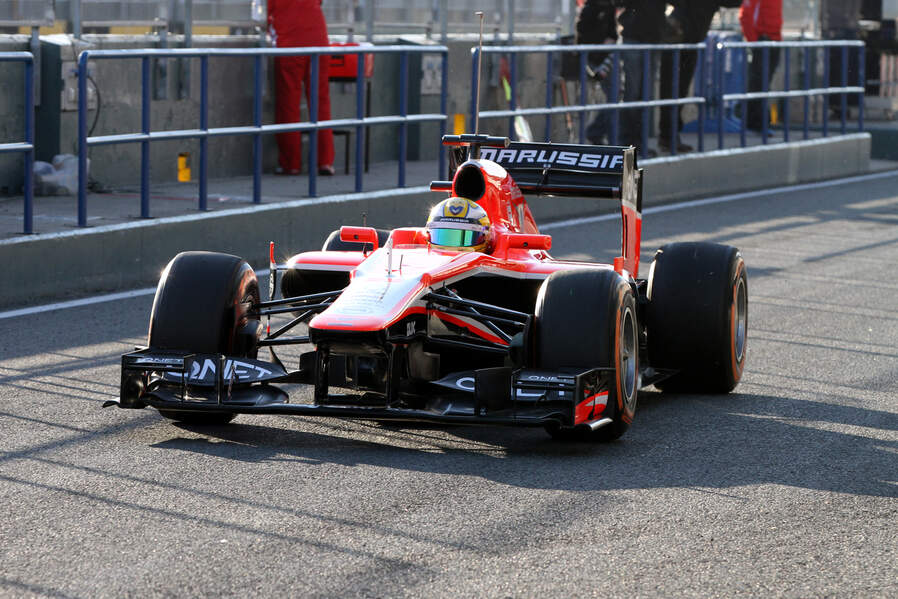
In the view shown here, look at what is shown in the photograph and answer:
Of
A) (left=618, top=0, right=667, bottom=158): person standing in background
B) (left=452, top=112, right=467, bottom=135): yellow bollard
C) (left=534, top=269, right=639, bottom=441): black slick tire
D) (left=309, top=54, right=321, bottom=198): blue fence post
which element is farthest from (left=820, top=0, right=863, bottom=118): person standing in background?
(left=534, top=269, right=639, bottom=441): black slick tire

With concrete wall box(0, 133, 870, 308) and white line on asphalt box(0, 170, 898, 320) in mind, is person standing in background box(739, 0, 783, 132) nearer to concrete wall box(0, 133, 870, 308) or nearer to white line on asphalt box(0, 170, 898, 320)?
white line on asphalt box(0, 170, 898, 320)

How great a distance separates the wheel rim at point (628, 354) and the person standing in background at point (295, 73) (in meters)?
9.28

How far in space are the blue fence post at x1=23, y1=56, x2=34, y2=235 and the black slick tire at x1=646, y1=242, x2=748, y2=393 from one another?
459 cm

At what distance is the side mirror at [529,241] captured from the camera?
7926mm

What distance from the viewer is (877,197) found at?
19.5 metres

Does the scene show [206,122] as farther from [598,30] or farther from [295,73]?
[598,30]

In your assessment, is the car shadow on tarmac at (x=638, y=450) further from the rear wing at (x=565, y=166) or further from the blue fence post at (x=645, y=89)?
the blue fence post at (x=645, y=89)

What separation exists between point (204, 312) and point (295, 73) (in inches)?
385

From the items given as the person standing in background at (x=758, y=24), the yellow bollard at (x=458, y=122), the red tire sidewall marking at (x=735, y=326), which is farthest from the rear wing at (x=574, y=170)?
the person standing in background at (x=758, y=24)

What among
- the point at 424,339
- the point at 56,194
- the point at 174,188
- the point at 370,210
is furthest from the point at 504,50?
the point at 424,339

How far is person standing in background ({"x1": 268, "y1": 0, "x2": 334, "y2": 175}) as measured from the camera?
650 inches

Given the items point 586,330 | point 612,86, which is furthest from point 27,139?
point 612,86

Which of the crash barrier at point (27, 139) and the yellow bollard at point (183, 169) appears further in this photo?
the yellow bollard at point (183, 169)

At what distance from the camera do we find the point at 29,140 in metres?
10.9
